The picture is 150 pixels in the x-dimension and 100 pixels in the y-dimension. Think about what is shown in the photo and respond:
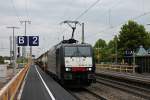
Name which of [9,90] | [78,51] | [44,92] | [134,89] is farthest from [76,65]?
[9,90]

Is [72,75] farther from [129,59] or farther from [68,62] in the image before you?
[129,59]

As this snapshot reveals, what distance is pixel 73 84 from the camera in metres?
25.7

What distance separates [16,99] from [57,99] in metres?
1.84

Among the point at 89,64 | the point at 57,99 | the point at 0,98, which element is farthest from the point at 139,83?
the point at 0,98

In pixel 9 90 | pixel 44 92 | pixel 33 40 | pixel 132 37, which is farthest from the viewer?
pixel 132 37

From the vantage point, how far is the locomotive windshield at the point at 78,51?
26.4m

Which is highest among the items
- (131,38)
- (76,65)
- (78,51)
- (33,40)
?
(131,38)

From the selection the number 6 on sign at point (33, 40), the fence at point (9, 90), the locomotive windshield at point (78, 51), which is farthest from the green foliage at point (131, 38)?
the fence at point (9, 90)

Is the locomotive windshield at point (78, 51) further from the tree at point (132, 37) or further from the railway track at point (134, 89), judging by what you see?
the tree at point (132, 37)

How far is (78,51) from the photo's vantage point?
26.6 meters

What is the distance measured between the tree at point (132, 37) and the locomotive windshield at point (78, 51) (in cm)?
5657

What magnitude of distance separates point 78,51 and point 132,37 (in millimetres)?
58454

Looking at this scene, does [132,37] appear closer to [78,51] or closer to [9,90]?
[78,51]

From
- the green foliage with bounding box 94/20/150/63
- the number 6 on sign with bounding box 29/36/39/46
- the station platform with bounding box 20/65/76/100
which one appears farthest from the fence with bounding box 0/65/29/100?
the green foliage with bounding box 94/20/150/63
